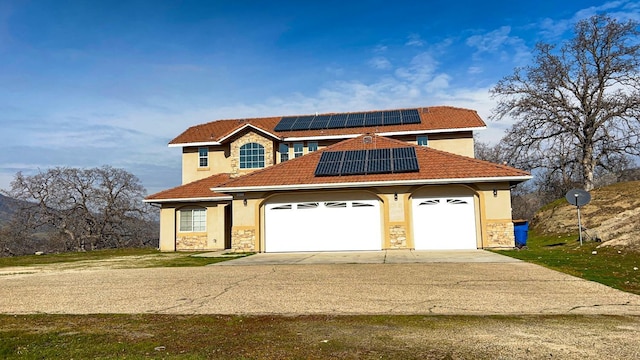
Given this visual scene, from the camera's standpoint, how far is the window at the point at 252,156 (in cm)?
2361

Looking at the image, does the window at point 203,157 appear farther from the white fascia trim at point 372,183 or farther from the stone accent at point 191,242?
the white fascia trim at point 372,183

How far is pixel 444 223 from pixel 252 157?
434 inches

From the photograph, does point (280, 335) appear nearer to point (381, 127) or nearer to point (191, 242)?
point (191, 242)

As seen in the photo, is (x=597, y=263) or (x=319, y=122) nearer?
(x=597, y=263)

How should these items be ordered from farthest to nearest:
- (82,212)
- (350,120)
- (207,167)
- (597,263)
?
(82,212), (350,120), (207,167), (597,263)

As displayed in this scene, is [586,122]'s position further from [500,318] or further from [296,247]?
[500,318]

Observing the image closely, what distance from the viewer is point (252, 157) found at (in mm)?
23656

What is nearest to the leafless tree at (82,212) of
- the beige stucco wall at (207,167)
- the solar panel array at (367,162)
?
the beige stucco wall at (207,167)

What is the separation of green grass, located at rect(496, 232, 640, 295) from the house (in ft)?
9.57

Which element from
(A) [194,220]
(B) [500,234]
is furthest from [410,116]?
(A) [194,220]

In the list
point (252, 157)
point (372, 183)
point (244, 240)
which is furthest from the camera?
point (252, 157)

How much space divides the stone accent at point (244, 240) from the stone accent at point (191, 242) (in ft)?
11.5

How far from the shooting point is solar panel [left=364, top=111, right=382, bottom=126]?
24903mm

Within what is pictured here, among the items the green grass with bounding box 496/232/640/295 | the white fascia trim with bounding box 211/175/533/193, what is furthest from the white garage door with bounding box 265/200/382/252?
the green grass with bounding box 496/232/640/295
